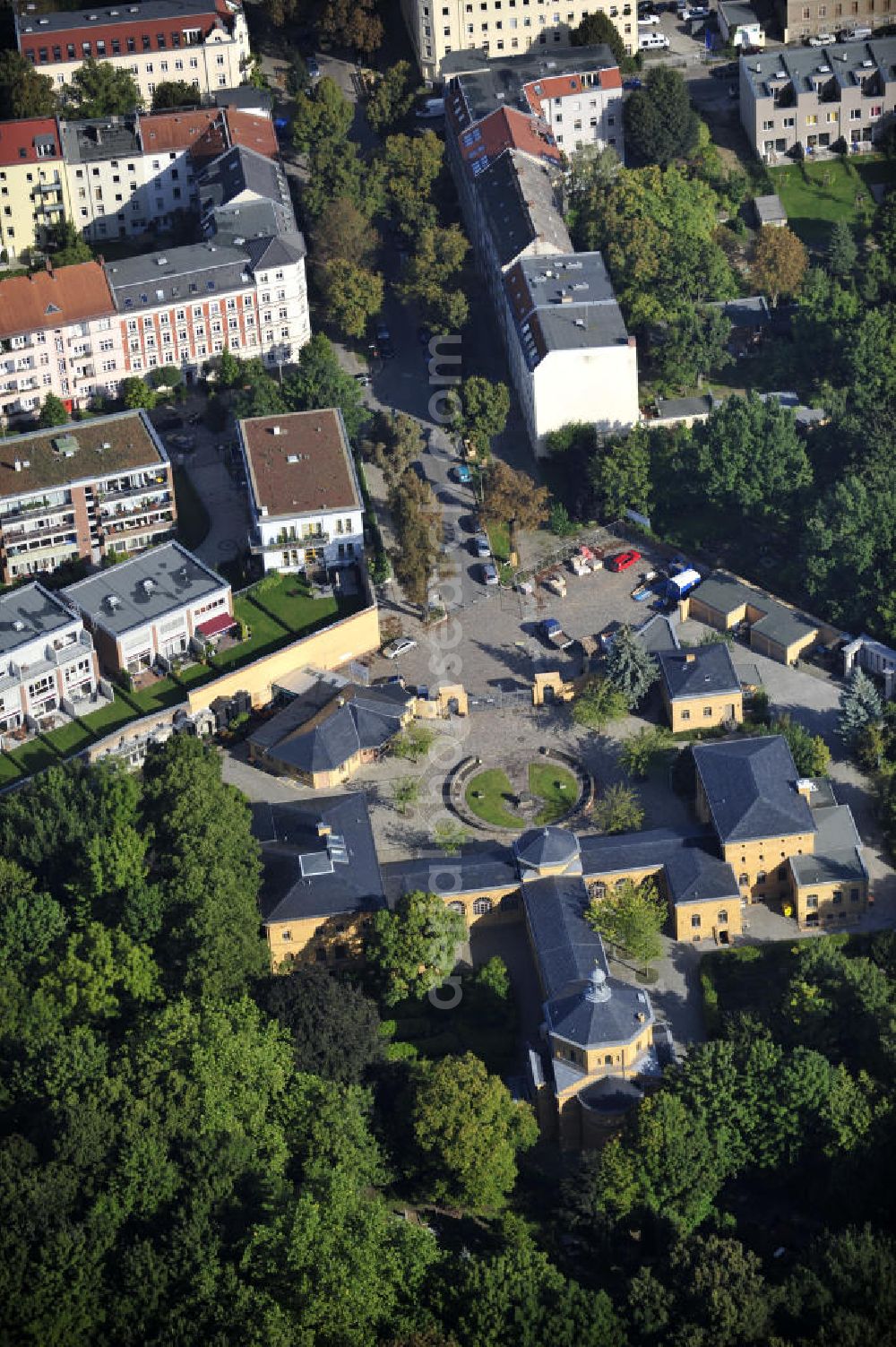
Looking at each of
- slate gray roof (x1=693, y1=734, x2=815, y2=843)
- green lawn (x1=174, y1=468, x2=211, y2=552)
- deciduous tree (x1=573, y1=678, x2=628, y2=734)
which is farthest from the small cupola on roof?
green lawn (x1=174, y1=468, x2=211, y2=552)

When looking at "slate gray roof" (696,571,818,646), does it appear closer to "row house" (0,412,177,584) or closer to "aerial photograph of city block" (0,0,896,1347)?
"aerial photograph of city block" (0,0,896,1347)

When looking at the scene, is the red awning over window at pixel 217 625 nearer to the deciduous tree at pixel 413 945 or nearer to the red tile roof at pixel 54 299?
the deciduous tree at pixel 413 945

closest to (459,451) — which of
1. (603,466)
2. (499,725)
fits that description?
(603,466)

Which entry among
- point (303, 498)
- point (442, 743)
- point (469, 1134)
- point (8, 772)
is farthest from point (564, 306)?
point (469, 1134)

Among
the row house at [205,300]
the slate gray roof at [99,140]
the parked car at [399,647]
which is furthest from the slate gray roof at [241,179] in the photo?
the parked car at [399,647]

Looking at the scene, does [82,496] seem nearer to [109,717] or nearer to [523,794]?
[109,717]

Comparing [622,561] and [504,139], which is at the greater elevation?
[504,139]
